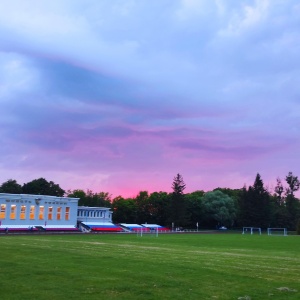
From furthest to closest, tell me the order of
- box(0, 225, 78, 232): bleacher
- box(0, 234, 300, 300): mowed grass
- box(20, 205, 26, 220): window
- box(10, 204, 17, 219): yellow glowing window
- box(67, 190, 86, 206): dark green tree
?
box(67, 190, 86, 206): dark green tree → box(20, 205, 26, 220): window → box(10, 204, 17, 219): yellow glowing window → box(0, 225, 78, 232): bleacher → box(0, 234, 300, 300): mowed grass

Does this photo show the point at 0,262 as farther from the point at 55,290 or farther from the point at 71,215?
the point at 71,215

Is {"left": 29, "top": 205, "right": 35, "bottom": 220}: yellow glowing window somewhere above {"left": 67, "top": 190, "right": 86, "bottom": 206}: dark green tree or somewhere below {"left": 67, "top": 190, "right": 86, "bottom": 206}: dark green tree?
below

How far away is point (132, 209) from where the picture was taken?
430ft

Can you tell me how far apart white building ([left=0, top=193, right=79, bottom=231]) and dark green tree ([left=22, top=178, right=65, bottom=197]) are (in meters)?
39.1

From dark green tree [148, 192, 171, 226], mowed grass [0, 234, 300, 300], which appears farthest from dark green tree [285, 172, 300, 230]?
mowed grass [0, 234, 300, 300]

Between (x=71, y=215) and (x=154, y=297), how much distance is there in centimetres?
8719

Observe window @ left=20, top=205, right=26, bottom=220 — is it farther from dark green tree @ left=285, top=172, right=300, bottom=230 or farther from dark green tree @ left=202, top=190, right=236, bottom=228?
dark green tree @ left=285, top=172, right=300, bottom=230

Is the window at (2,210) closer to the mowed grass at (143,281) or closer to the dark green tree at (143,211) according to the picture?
the dark green tree at (143,211)

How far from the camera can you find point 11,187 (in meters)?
130

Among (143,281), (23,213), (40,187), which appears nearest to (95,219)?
(23,213)

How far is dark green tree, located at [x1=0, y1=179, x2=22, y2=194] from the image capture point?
127869 mm

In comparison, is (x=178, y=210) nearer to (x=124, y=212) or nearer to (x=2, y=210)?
(x=124, y=212)

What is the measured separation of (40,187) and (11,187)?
872cm

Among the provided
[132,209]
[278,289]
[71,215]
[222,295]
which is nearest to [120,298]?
[222,295]
